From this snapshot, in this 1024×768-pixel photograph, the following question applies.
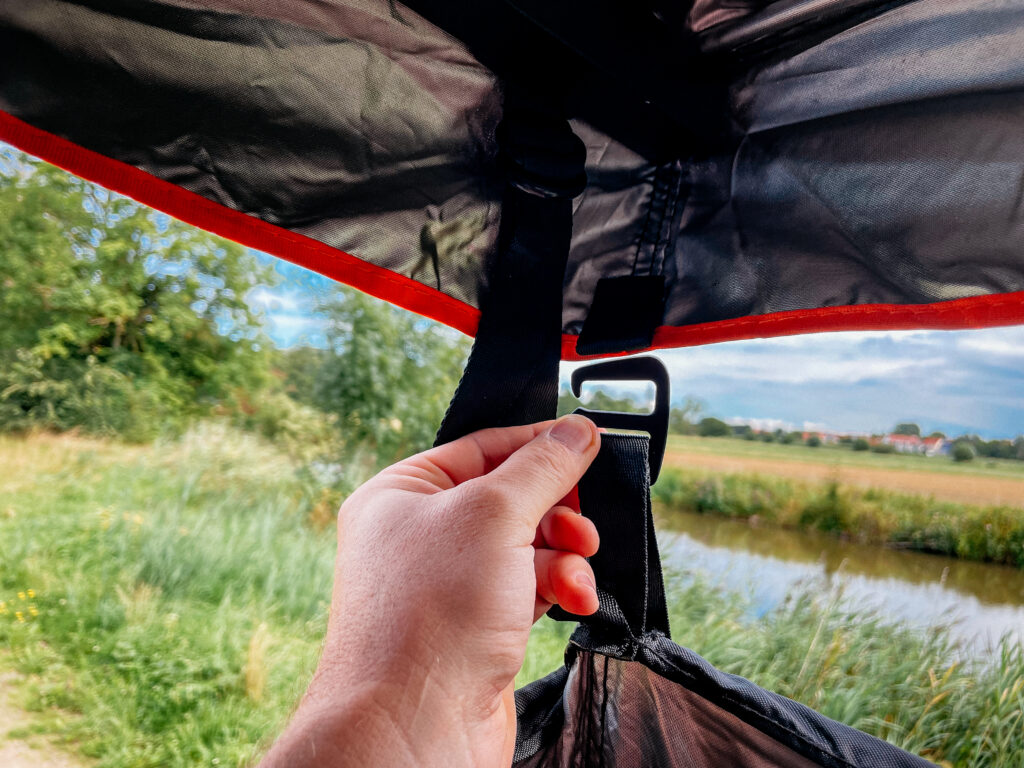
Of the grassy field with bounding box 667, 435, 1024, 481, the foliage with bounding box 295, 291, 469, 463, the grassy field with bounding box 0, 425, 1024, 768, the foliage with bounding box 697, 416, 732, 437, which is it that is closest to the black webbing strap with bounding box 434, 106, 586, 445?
the grassy field with bounding box 667, 435, 1024, 481

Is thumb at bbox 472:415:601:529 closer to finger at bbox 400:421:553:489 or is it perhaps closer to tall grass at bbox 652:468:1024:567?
finger at bbox 400:421:553:489

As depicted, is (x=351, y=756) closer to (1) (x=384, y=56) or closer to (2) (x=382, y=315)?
(1) (x=384, y=56)

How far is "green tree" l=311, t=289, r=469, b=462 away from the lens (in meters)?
4.61

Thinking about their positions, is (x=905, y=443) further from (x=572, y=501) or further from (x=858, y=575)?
(x=572, y=501)

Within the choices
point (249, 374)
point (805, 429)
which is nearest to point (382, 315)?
point (249, 374)

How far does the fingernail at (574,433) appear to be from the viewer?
639 millimetres

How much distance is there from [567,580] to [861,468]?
214cm

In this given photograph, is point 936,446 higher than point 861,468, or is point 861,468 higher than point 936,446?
point 936,446

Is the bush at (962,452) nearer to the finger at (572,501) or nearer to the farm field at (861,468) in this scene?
the farm field at (861,468)

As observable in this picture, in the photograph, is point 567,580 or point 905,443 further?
point 905,443

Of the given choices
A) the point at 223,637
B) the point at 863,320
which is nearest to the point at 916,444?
the point at 863,320

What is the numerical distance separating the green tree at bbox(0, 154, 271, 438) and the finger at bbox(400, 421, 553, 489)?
496cm

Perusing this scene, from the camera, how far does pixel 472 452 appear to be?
683mm

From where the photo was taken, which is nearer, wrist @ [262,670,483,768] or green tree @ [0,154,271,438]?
wrist @ [262,670,483,768]
